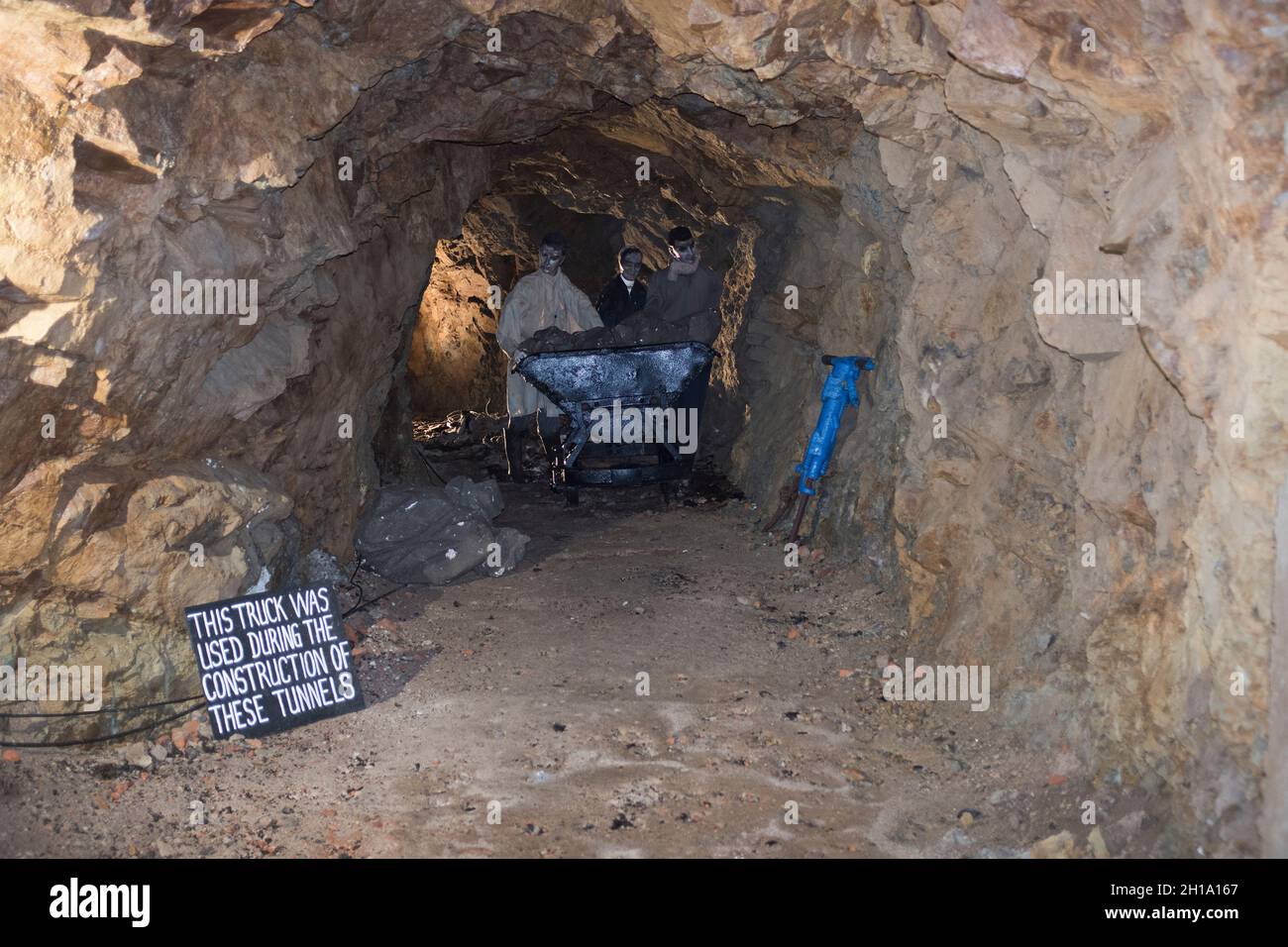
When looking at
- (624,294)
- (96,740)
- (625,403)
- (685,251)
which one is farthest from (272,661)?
(624,294)

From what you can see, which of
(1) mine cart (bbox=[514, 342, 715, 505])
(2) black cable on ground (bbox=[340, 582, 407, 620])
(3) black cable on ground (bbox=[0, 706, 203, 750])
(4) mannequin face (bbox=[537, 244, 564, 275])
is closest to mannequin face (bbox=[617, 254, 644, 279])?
(4) mannequin face (bbox=[537, 244, 564, 275])

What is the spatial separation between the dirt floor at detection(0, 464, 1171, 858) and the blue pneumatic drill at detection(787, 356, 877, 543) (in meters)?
0.89

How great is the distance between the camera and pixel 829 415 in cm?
739

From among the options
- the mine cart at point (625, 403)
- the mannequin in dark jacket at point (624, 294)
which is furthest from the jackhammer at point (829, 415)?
the mannequin in dark jacket at point (624, 294)

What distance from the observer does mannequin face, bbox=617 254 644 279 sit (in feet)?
33.1

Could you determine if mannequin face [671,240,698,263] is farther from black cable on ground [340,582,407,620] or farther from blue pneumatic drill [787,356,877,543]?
black cable on ground [340,582,407,620]

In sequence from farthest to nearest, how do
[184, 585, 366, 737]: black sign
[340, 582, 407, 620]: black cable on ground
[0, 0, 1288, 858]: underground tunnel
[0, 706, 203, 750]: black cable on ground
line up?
[340, 582, 407, 620]: black cable on ground
[184, 585, 366, 737]: black sign
[0, 706, 203, 750]: black cable on ground
[0, 0, 1288, 858]: underground tunnel

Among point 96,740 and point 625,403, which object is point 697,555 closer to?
point 625,403

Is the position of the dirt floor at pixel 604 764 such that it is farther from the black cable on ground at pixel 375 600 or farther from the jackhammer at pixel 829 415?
the jackhammer at pixel 829 415

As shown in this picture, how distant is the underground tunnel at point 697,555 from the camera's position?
145 inches

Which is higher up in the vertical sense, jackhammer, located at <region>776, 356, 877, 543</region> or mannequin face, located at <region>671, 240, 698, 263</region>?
mannequin face, located at <region>671, 240, 698, 263</region>

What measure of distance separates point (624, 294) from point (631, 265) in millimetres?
248

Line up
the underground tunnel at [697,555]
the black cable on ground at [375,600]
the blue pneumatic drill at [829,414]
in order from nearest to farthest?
the underground tunnel at [697,555], the black cable on ground at [375,600], the blue pneumatic drill at [829,414]

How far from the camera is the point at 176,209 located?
16.3 ft
